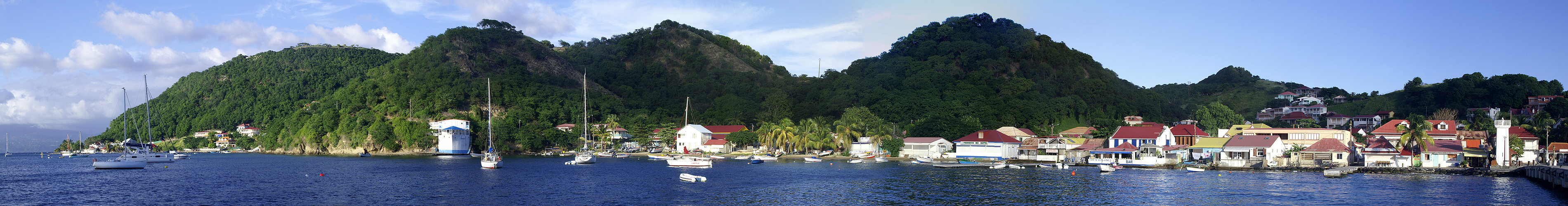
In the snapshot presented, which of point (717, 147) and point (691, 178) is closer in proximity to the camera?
point (691, 178)

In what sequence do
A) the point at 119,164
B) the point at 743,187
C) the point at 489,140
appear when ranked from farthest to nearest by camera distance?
the point at 489,140, the point at 119,164, the point at 743,187

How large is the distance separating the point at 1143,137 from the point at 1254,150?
8.54 meters

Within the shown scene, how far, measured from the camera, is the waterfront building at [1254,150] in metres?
62.1

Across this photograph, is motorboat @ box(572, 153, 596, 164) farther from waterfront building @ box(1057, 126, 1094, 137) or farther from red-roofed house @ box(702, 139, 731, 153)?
waterfront building @ box(1057, 126, 1094, 137)

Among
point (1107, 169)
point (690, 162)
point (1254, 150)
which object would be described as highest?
point (1254, 150)

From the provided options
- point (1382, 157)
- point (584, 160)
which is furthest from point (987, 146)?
point (584, 160)

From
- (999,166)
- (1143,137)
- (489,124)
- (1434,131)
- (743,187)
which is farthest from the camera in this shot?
(489,124)

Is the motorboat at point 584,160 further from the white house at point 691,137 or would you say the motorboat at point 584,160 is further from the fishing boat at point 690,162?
the white house at point 691,137

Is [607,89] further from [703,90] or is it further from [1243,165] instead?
[1243,165]

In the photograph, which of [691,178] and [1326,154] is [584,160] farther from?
[1326,154]

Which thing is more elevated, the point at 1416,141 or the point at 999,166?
the point at 1416,141

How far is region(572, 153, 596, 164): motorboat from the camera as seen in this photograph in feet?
234

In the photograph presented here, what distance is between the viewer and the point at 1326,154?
59.8 m

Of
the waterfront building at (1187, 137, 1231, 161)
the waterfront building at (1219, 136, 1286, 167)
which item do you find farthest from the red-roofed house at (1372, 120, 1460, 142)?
the waterfront building at (1187, 137, 1231, 161)
